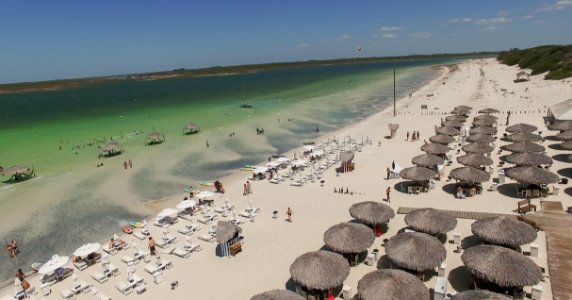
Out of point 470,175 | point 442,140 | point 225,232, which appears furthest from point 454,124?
point 225,232

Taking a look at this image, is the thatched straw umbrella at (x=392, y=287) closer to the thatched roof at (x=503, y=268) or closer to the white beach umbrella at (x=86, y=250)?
the thatched roof at (x=503, y=268)

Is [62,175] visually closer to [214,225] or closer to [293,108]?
[214,225]

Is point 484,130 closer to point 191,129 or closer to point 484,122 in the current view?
point 484,122

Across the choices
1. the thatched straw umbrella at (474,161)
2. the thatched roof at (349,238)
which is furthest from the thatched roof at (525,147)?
the thatched roof at (349,238)

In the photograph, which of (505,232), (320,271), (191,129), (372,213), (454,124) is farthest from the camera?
(191,129)

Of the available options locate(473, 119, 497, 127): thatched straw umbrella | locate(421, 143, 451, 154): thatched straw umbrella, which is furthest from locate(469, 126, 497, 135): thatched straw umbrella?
locate(421, 143, 451, 154): thatched straw umbrella

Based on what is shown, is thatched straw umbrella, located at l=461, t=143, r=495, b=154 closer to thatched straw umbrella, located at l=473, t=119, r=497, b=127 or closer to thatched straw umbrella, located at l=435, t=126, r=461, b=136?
thatched straw umbrella, located at l=435, t=126, r=461, b=136

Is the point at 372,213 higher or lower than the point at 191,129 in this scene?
higher
